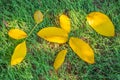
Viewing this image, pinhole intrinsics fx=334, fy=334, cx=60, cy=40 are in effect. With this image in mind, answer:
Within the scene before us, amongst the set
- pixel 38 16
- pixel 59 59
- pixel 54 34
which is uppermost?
pixel 38 16

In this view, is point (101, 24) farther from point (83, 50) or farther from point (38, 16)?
point (38, 16)

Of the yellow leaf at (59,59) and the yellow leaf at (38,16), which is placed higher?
the yellow leaf at (38,16)

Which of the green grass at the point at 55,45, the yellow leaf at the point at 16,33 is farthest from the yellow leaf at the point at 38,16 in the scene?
the yellow leaf at the point at 16,33

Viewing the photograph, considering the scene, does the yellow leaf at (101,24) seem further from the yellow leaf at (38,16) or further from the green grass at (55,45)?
the yellow leaf at (38,16)

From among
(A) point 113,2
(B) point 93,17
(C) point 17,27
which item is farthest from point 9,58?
(A) point 113,2

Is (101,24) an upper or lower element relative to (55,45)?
upper

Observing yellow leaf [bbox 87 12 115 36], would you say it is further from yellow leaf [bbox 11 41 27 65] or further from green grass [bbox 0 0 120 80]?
yellow leaf [bbox 11 41 27 65]

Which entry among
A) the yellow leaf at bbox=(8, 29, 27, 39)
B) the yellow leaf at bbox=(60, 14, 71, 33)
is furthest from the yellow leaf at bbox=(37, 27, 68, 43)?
the yellow leaf at bbox=(8, 29, 27, 39)

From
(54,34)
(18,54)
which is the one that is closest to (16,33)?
(18,54)
